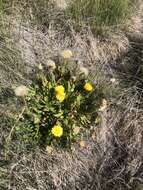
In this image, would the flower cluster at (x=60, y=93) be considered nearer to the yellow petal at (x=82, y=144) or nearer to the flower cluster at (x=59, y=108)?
the flower cluster at (x=59, y=108)

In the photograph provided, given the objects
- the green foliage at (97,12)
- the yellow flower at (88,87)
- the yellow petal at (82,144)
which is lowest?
the yellow petal at (82,144)

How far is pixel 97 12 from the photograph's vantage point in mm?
2777

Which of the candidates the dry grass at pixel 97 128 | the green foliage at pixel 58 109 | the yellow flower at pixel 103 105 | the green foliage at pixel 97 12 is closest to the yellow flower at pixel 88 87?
the green foliage at pixel 58 109

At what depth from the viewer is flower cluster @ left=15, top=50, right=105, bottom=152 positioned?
2225mm

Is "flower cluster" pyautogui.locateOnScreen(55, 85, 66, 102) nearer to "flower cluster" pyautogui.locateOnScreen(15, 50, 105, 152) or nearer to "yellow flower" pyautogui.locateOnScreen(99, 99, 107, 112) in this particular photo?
"flower cluster" pyautogui.locateOnScreen(15, 50, 105, 152)

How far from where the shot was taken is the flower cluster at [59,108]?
222cm

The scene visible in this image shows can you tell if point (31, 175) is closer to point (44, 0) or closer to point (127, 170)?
point (127, 170)

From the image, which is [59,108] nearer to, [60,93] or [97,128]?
[60,93]

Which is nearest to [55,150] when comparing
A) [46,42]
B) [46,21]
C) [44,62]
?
[44,62]

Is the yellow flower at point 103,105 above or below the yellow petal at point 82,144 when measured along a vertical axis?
above

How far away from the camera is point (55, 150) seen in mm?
2287

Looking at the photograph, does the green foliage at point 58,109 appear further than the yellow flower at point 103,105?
No

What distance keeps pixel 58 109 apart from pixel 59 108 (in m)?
0.01

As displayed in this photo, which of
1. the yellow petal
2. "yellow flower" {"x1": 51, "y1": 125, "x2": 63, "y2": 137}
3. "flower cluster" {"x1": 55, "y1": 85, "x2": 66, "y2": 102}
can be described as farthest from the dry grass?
"flower cluster" {"x1": 55, "y1": 85, "x2": 66, "y2": 102}
